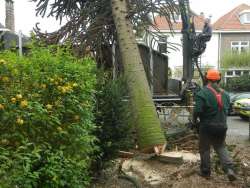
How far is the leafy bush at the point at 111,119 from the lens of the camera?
6.46 metres

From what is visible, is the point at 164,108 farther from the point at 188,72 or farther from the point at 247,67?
the point at 247,67

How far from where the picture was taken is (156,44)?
11.7 meters

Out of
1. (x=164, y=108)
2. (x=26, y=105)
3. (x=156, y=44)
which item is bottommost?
(x=164, y=108)

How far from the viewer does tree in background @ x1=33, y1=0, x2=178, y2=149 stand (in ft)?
28.1

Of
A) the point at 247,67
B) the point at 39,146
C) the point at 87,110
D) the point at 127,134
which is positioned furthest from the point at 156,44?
the point at 247,67

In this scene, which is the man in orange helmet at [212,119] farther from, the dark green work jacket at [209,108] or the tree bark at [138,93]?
the tree bark at [138,93]

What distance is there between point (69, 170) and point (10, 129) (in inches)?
34.3

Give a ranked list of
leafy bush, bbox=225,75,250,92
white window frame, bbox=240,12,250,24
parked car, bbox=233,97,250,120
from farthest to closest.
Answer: white window frame, bbox=240,12,250,24
leafy bush, bbox=225,75,250,92
parked car, bbox=233,97,250,120

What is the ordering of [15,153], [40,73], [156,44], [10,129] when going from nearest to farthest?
[15,153] → [10,129] → [40,73] → [156,44]

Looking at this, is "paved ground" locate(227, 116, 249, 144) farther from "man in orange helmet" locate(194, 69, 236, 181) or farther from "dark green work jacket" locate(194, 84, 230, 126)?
"dark green work jacket" locate(194, 84, 230, 126)

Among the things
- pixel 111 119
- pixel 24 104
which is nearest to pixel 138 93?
pixel 111 119

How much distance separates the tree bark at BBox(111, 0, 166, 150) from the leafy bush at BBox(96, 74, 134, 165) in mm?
1541

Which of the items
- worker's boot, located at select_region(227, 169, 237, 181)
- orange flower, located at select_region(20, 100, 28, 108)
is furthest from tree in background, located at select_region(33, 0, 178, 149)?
orange flower, located at select_region(20, 100, 28, 108)

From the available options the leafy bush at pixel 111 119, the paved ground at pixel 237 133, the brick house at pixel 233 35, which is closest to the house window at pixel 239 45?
the brick house at pixel 233 35
